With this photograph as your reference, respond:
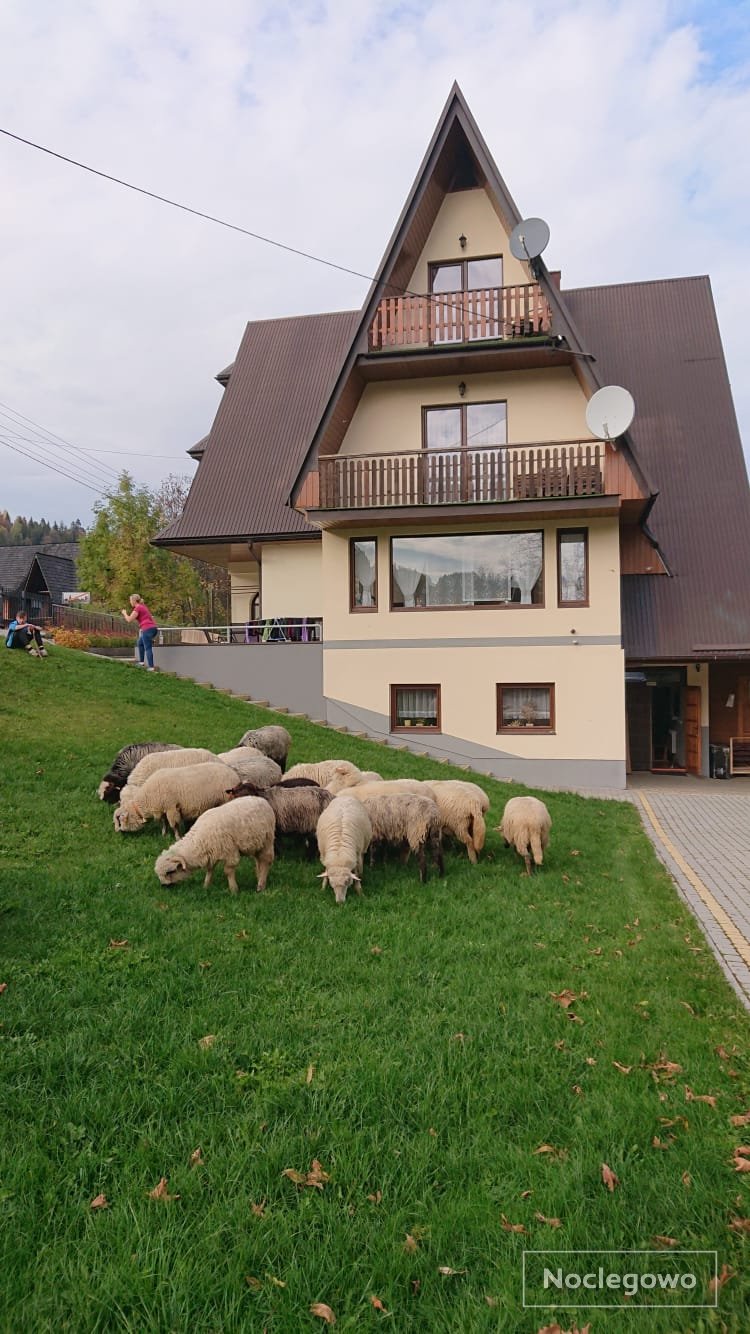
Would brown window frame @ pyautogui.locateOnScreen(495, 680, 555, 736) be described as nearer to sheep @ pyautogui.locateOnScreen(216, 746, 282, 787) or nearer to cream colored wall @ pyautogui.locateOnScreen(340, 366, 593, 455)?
cream colored wall @ pyautogui.locateOnScreen(340, 366, 593, 455)

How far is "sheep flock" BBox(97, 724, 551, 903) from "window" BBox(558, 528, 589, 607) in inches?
384

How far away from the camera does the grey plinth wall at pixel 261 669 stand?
2031cm

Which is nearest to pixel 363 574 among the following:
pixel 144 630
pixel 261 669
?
pixel 261 669

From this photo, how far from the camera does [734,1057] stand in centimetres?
471

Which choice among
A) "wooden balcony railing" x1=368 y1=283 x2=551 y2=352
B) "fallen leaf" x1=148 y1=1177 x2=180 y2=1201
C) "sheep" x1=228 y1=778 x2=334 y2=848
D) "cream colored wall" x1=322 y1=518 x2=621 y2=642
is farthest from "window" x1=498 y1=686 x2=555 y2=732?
"fallen leaf" x1=148 y1=1177 x2=180 y2=1201

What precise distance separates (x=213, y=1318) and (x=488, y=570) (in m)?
17.4

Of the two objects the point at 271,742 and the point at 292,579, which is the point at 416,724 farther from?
the point at 271,742

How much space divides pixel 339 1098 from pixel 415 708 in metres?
15.7

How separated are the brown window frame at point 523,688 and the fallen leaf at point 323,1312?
16.5m

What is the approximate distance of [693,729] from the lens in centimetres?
2248

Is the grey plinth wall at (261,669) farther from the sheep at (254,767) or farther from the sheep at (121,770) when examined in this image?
the sheep at (254,767)

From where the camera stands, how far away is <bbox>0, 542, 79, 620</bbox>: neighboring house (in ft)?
151

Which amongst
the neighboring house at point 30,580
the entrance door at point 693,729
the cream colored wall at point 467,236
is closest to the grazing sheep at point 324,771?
the cream colored wall at point 467,236

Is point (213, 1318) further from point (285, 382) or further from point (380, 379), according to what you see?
point (285, 382)
